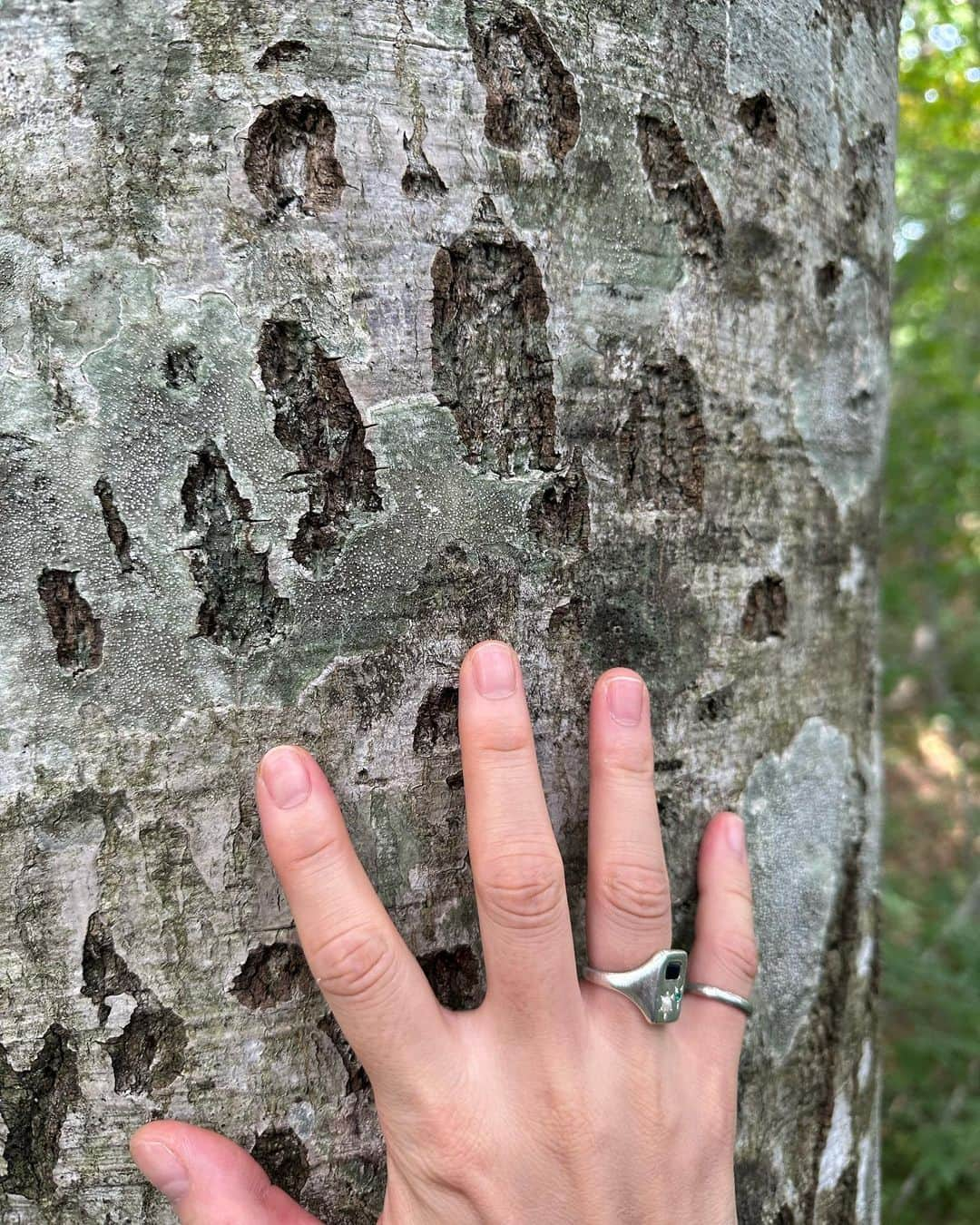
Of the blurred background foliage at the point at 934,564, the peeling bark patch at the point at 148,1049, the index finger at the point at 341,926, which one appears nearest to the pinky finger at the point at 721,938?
the index finger at the point at 341,926

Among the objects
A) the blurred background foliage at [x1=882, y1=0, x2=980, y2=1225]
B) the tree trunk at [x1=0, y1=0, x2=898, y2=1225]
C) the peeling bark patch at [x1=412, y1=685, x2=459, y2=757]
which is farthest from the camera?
the blurred background foliage at [x1=882, y1=0, x2=980, y2=1225]

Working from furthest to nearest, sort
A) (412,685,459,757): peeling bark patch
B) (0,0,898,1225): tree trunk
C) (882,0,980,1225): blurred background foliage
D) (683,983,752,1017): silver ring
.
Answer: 1. (882,0,980,1225): blurred background foliage
2. (683,983,752,1017): silver ring
3. (412,685,459,757): peeling bark patch
4. (0,0,898,1225): tree trunk

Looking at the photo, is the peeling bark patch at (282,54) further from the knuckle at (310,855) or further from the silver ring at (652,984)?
the silver ring at (652,984)

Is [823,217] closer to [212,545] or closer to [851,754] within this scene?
[851,754]

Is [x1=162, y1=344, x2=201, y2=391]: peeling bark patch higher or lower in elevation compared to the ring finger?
higher

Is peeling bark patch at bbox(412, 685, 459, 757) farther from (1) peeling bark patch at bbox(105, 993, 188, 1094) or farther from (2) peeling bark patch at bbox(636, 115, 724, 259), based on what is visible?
(2) peeling bark patch at bbox(636, 115, 724, 259)

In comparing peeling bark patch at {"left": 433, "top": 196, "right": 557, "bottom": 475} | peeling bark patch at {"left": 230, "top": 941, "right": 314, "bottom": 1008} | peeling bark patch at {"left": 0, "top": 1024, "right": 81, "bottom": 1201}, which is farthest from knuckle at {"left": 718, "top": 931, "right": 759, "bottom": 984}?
peeling bark patch at {"left": 0, "top": 1024, "right": 81, "bottom": 1201}

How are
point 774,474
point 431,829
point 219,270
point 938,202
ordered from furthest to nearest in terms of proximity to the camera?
point 938,202 < point 774,474 < point 431,829 < point 219,270

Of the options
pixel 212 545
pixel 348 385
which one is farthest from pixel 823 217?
pixel 212 545
